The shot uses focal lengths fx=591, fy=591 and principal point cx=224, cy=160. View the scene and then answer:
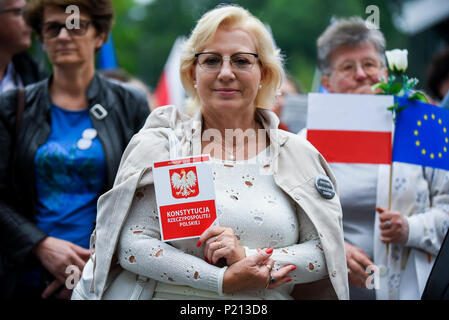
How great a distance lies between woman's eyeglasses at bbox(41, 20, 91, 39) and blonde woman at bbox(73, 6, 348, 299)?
821 millimetres

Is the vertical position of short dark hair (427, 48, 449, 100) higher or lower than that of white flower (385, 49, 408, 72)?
lower

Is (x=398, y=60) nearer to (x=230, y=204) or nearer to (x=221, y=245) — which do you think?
(x=230, y=204)

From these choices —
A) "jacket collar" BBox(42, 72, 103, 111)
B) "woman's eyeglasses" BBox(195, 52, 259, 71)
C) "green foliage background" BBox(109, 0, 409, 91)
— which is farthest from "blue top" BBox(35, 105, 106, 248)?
"green foliage background" BBox(109, 0, 409, 91)

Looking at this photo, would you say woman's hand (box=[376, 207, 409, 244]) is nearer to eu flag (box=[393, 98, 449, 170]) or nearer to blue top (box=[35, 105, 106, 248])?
eu flag (box=[393, 98, 449, 170])

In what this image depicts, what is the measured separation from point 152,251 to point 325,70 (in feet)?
6.56

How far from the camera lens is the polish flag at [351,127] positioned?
10.2 feet

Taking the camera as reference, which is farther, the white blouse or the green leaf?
the green leaf

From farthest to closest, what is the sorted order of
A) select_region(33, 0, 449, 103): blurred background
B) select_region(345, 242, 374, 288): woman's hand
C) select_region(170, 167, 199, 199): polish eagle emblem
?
select_region(33, 0, 449, 103): blurred background
select_region(345, 242, 374, 288): woman's hand
select_region(170, 167, 199, 199): polish eagle emblem

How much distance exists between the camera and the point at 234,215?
235cm

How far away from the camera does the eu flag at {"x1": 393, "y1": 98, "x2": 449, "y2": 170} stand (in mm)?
3180

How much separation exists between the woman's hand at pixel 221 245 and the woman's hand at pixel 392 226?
3.78 feet

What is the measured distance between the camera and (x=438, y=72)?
5.02m

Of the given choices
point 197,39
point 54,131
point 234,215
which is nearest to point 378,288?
point 234,215
